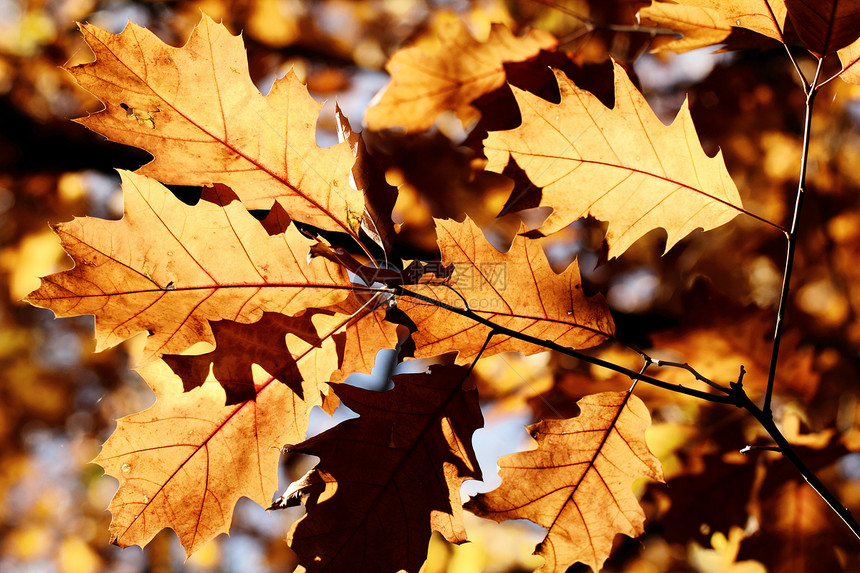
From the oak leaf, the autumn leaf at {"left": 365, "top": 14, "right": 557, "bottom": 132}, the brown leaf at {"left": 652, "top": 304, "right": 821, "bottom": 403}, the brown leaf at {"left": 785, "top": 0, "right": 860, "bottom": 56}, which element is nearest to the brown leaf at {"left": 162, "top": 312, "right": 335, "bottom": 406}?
the oak leaf

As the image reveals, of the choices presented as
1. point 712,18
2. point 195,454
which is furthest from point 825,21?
point 195,454

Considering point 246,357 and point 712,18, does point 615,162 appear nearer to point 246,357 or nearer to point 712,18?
point 712,18

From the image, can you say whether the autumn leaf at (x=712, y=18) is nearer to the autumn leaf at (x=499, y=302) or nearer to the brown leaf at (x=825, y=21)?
the brown leaf at (x=825, y=21)

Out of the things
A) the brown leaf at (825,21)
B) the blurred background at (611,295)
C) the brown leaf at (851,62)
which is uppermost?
the brown leaf at (825,21)

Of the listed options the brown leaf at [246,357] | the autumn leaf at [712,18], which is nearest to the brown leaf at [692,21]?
the autumn leaf at [712,18]

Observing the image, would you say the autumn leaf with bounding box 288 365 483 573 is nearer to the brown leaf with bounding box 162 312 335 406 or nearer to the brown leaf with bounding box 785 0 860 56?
the brown leaf with bounding box 162 312 335 406
